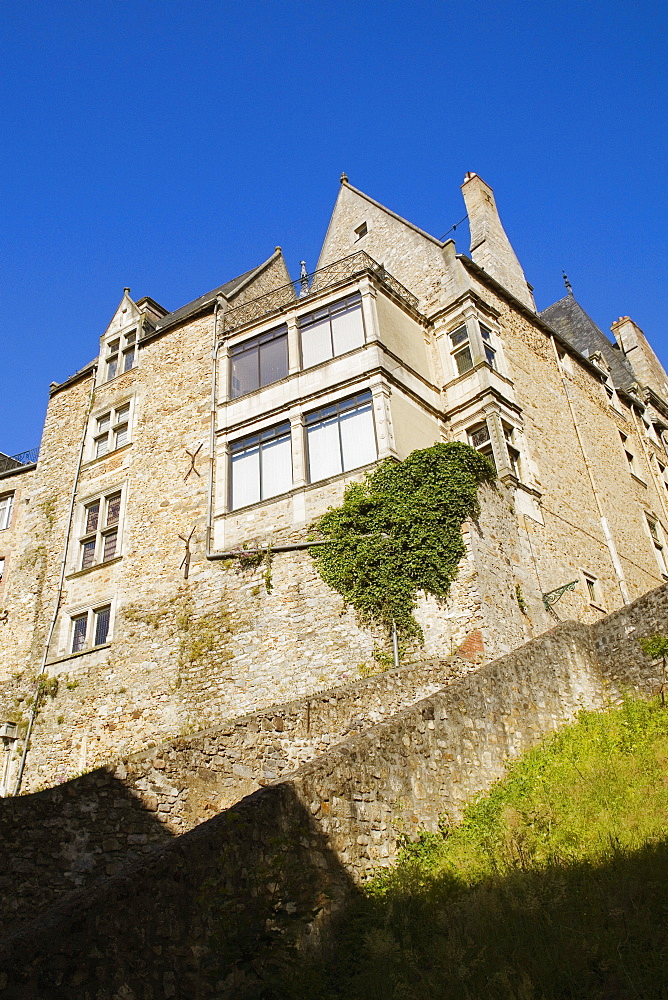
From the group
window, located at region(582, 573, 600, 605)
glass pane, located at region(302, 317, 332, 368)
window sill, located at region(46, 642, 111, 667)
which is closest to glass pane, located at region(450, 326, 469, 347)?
glass pane, located at region(302, 317, 332, 368)

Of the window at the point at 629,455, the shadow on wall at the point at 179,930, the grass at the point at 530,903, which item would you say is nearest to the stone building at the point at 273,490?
the window at the point at 629,455

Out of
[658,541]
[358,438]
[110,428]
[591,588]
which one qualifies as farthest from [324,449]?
[658,541]

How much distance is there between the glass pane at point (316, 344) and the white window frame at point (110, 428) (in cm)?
618

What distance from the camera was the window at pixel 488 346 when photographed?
22.2 meters

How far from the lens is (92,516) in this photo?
22578 mm

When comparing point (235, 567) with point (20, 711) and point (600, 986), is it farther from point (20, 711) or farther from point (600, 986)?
point (600, 986)

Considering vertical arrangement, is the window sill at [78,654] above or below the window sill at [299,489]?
below

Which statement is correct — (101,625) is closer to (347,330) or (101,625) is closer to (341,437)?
(341,437)

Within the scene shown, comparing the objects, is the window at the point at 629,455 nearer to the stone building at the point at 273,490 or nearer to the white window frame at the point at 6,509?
the stone building at the point at 273,490

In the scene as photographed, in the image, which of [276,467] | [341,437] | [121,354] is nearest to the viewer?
[341,437]

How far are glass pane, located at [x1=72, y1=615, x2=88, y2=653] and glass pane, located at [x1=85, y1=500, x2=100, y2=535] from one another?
2.73 m

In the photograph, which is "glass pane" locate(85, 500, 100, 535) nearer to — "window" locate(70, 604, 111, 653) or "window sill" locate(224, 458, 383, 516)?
"window" locate(70, 604, 111, 653)

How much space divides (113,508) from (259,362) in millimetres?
5779

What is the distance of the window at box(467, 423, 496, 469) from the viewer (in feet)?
65.9
